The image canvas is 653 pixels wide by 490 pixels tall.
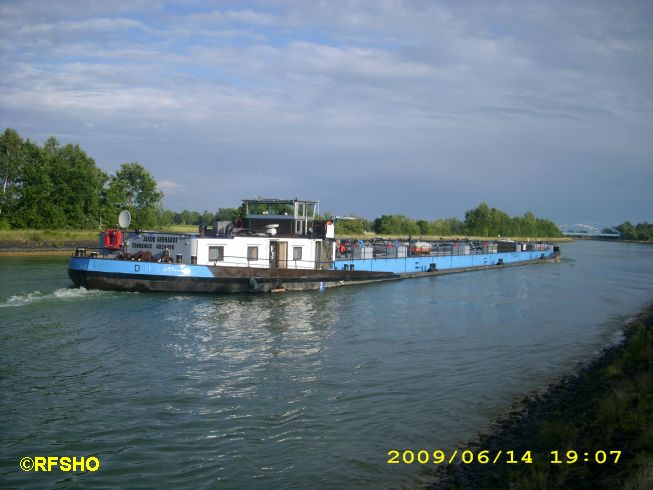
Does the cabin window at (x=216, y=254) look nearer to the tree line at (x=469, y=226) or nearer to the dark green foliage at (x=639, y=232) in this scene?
the tree line at (x=469, y=226)

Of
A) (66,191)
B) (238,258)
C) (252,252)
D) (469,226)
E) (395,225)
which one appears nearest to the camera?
(238,258)

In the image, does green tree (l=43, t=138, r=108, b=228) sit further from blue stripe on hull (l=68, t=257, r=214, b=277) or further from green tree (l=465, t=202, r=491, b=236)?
green tree (l=465, t=202, r=491, b=236)

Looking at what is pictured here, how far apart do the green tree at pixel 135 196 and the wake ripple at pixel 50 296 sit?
1579 inches

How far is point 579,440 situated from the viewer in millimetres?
8773

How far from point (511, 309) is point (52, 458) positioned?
22154mm

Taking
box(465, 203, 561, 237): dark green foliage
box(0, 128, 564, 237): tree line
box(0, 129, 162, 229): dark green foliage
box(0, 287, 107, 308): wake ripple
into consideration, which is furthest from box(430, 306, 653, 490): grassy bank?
box(465, 203, 561, 237): dark green foliage

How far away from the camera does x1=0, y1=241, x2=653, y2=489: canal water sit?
9320mm

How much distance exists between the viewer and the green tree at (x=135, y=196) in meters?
64.1

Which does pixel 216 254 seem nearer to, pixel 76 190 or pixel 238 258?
pixel 238 258

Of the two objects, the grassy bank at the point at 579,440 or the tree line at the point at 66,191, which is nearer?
the grassy bank at the point at 579,440

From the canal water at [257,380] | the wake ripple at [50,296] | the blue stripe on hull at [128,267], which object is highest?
the blue stripe on hull at [128,267]

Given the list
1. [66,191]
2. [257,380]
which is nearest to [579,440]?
[257,380]

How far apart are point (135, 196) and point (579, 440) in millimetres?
64512

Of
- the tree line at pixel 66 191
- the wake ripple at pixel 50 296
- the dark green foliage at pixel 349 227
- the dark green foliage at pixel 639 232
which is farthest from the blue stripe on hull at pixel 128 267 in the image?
the dark green foliage at pixel 639 232
